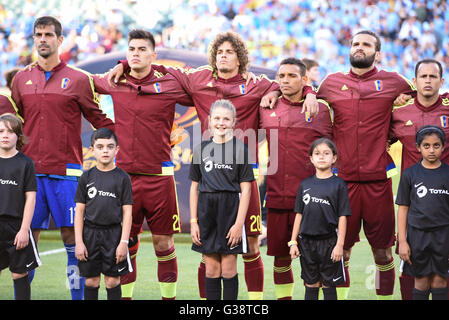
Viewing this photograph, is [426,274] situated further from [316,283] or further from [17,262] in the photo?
[17,262]

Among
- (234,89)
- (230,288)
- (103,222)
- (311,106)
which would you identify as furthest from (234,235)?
(234,89)

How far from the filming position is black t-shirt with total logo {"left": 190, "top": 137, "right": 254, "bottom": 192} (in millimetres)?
4684

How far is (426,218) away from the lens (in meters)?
4.60

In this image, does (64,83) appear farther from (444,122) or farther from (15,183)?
(444,122)

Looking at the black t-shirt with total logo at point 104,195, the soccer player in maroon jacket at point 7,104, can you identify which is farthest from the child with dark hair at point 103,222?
the soccer player in maroon jacket at point 7,104

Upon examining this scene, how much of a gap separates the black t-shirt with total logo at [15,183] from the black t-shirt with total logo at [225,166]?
1.20 m

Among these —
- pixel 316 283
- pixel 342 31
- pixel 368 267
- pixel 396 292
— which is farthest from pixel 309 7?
pixel 316 283

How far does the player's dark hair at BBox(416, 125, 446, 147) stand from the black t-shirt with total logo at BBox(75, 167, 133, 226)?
205 cm

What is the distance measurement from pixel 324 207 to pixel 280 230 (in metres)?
0.61

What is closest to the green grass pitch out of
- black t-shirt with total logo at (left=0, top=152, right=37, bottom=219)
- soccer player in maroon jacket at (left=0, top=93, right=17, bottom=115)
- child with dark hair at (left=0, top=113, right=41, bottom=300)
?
child with dark hair at (left=0, top=113, right=41, bottom=300)

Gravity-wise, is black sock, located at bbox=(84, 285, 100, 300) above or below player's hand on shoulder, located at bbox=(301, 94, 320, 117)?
below

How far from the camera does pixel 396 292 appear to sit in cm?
625

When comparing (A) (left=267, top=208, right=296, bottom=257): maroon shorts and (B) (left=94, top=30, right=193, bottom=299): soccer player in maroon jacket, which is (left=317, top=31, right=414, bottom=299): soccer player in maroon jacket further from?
(B) (left=94, top=30, right=193, bottom=299): soccer player in maroon jacket

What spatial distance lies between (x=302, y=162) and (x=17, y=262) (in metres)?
2.20
